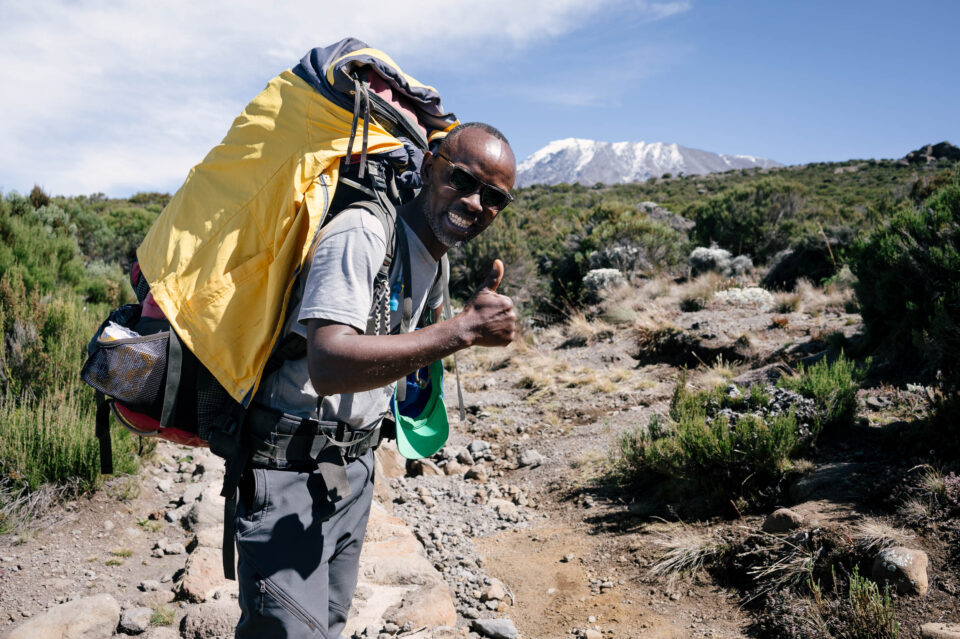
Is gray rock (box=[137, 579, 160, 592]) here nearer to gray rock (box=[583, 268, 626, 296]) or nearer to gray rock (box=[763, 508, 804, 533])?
gray rock (box=[763, 508, 804, 533])

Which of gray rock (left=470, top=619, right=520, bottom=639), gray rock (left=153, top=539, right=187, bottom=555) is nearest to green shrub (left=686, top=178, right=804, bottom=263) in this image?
gray rock (left=470, top=619, right=520, bottom=639)

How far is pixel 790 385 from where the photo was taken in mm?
5211

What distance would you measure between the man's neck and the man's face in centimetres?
2

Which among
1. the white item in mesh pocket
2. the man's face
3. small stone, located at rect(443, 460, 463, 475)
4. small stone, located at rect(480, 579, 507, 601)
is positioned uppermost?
the man's face

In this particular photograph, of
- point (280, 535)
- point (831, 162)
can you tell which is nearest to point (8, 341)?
point (280, 535)

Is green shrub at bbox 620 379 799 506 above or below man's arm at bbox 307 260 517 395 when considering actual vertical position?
below

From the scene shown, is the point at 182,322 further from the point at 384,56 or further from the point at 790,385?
the point at 790,385

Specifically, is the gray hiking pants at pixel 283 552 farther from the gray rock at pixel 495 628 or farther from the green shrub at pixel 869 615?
the green shrub at pixel 869 615

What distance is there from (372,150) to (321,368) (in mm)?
682

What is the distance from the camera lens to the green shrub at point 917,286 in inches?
179

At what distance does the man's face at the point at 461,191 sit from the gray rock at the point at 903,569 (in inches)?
109

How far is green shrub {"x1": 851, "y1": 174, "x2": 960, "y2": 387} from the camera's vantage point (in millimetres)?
4541

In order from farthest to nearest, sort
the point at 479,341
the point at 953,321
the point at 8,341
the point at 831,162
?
the point at 831,162 < the point at 8,341 < the point at 953,321 < the point at 479,341

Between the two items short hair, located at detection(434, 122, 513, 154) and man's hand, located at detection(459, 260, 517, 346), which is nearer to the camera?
man's hand, located at detection(459, 260, 517, 346)
